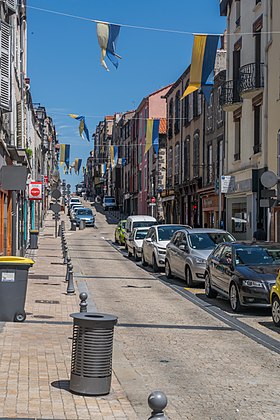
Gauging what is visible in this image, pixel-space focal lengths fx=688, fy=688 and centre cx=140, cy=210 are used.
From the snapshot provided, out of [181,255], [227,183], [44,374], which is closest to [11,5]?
[181,255]

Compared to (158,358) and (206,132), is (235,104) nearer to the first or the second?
(206,132)

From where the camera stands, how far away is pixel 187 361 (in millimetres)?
9461

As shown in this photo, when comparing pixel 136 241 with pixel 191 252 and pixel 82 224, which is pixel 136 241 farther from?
pixel 82 224

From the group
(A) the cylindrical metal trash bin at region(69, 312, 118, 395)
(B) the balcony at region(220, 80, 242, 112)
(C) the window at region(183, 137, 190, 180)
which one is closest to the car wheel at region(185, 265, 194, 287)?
(A) the cylindrical metal trash bin at region(69, 312, 118, 395)

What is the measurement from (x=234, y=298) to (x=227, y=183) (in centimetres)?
1855

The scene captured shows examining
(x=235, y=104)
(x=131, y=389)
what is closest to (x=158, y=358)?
(x=131, y=389)

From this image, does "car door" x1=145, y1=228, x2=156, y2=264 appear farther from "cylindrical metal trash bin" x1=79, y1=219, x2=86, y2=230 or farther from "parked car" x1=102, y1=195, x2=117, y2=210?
"parked car" x1=102, y1=195, x2=117, y2=210

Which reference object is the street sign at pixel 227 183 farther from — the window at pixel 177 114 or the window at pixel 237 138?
the window at pixel 177 114

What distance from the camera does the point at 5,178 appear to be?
1192 cm

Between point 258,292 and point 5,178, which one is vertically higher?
point 5,178

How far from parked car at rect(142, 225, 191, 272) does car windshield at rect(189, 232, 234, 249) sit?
3.72 metres

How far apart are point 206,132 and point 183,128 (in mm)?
7884

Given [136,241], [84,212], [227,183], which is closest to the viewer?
[136,241]

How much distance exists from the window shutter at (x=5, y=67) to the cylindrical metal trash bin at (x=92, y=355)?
1235 cm
